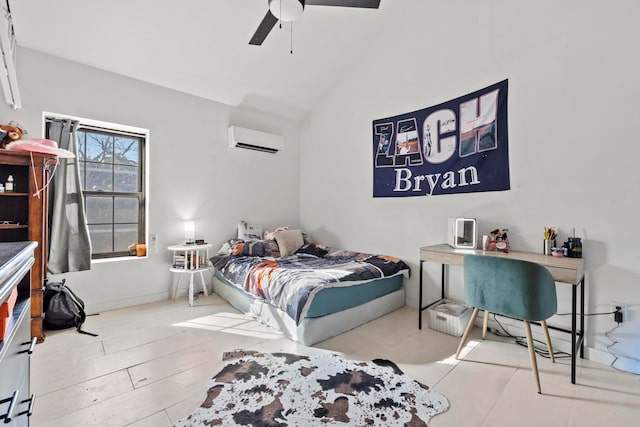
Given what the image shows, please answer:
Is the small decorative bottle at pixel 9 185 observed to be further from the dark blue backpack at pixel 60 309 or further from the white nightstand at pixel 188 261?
the white nightstand at pixel 188 261

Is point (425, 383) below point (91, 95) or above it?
below

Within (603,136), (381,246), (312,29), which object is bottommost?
(381,246)

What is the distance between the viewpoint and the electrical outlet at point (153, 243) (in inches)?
134

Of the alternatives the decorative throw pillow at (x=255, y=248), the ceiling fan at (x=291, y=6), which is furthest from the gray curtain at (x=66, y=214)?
the ceiling fan at (x=291, y=6)

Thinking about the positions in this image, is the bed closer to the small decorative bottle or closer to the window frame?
the window frame

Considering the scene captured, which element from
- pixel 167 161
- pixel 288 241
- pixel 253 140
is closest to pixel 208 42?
pixel 253 140

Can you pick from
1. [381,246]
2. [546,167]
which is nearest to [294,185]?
[381,246]

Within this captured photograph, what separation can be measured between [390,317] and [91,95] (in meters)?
3.85

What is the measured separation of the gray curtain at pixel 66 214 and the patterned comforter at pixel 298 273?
1.35 metres

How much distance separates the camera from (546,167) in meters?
2.41

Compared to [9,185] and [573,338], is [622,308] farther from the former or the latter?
[9,185]

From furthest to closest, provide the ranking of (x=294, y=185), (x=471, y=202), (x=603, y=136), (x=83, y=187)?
(x=294, y=185) < (x=83, y=187) < (x=471, y=202) < (x=603, y=136)

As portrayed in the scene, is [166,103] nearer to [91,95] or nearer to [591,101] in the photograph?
[91,95]

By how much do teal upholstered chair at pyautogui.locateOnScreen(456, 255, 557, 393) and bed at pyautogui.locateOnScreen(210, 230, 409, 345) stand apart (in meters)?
1.05
